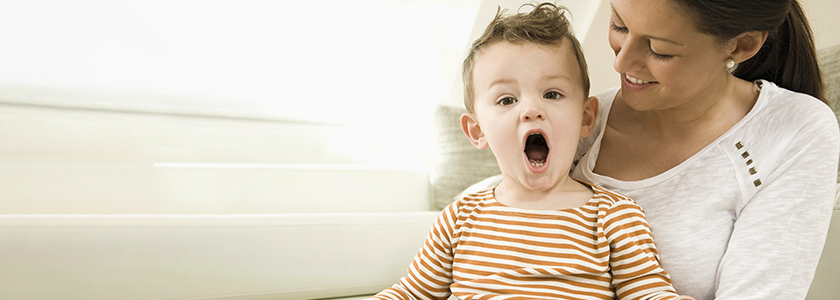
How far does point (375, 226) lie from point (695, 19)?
2.54 feet

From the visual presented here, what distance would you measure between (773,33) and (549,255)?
507 mm

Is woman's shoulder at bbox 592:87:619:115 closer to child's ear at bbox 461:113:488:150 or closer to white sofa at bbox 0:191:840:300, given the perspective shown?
child's ear at bbox 461:113:488:150

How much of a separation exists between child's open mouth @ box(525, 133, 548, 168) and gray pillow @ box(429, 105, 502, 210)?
117 cm

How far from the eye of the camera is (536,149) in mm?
747

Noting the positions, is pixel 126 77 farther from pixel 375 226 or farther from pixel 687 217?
pixel 687 217

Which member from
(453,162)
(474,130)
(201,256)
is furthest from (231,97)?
(474,130)

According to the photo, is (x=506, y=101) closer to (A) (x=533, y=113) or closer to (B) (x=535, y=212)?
(A) (x=533, y=113)

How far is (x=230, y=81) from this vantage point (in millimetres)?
2459

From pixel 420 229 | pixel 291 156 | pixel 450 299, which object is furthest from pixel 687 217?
pixel 291 156

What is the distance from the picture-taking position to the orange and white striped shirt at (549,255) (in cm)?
65

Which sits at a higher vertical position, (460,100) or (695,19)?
(695,19)

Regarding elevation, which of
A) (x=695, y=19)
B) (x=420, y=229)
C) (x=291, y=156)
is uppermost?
(x=695, y=19)

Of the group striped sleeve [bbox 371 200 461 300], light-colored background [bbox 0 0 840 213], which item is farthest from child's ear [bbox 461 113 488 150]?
light-colored background [bbox 0 0 840 213]

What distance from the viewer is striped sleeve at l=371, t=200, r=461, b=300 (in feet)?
2.47
